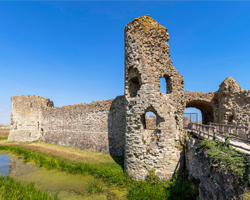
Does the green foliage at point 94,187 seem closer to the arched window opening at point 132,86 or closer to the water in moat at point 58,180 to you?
the water in moat at point 58,180

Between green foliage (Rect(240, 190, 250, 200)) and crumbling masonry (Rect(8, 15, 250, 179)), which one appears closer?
green foliage (Rect(240, 190, 250, 200))

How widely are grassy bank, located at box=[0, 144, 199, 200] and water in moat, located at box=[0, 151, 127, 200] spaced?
1.27ft

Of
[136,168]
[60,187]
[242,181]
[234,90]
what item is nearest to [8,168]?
[60,187]

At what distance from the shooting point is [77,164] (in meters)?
10.7

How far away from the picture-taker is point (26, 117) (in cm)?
2114

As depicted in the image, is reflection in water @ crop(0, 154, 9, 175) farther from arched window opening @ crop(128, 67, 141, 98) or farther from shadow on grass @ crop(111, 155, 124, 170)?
arched window opening @ crop(128, 67, 141, 98)

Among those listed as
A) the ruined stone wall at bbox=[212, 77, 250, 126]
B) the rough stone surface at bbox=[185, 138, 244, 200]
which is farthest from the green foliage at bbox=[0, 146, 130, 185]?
the ruined stone wall at bbox=[212, 77, 250, 126]

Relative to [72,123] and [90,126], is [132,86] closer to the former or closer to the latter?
[90,126]

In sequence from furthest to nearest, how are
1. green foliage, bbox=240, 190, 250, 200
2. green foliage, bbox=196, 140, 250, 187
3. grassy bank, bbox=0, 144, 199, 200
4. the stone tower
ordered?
the stone tower → grassy bank, bbox=0, 144, 199, 200 → green foliage, bbox=196, 140, 250, 187 → green foliage, bbox=240, 190, 250, 200

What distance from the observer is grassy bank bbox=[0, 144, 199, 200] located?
6.73 metres

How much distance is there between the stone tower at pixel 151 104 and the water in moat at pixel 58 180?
1752 millimetres

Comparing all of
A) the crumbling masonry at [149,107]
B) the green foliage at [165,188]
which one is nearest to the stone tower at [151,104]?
the crumbling masonry at [149,107]

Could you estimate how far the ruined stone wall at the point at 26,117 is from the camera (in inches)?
826

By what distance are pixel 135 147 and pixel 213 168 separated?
473 centimetres
